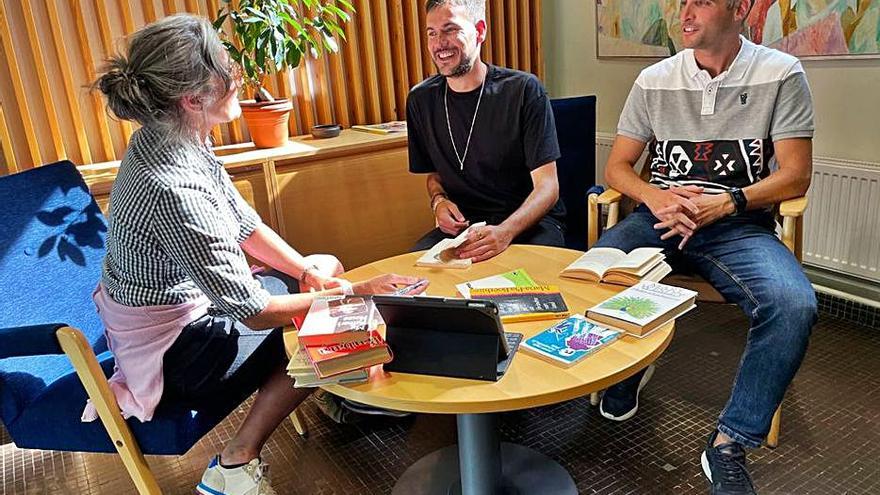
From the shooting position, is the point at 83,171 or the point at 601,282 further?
the point at 83,171

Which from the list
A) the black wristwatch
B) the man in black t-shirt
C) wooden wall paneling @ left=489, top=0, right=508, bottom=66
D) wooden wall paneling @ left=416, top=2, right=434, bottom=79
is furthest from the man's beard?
wooden wall paneling @ left=489, top=0, right=508, bottom=66

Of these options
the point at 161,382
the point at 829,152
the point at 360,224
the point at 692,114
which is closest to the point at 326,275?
the point at 161,382

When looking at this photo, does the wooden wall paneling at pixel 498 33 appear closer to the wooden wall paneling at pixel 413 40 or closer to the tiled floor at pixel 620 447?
the wooden wall paneling at pixel 413 40

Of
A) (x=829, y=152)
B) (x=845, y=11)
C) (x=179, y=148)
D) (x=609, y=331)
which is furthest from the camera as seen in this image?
(x=829, y=152)

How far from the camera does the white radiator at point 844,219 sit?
2.83 m

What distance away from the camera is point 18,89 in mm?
2811

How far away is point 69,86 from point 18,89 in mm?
199

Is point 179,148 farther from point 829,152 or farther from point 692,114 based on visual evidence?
point 829,152

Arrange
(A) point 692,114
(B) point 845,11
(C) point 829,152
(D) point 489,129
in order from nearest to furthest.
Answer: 1. (A) point 692,114
2. (D) point 489,129
3. (B) point 845,11
4. (C) point 829,152

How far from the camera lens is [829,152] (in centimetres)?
298

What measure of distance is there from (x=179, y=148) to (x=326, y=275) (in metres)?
0.59

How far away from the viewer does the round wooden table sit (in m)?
1.36

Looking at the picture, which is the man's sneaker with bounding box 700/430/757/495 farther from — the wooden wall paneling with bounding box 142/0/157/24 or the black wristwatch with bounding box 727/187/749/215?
the wooden wall paneling with bounding box 142/0/157/24

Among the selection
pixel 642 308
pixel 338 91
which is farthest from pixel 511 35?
pixel 642 308
